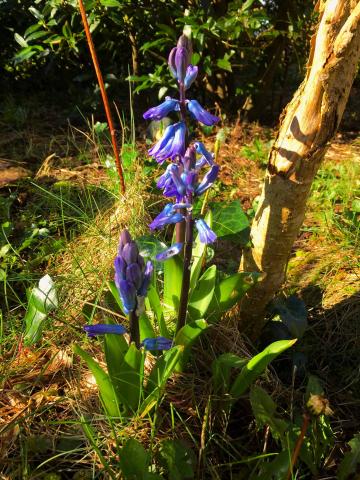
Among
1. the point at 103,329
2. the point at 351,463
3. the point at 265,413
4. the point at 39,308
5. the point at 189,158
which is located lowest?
the point at 351,463

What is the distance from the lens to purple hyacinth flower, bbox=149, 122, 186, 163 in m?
1.34

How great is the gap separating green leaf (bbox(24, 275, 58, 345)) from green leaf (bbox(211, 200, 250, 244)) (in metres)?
0.82

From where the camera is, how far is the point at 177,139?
4.40 ft

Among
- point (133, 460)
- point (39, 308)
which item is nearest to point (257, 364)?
point (133, 460)

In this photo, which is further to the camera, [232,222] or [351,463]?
[232,222]

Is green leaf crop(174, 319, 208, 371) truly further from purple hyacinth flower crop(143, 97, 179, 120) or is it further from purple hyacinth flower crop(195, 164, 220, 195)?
purple hyacinth flower crop(143, 97, 179, 120)

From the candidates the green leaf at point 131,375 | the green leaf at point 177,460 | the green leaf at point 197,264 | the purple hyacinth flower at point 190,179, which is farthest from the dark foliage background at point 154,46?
the green leaf at point 177,460

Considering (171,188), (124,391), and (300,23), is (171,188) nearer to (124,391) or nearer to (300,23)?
(124,391)

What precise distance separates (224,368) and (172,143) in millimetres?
861

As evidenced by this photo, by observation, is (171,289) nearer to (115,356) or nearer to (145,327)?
(145,327)

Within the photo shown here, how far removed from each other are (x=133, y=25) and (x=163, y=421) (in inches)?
128

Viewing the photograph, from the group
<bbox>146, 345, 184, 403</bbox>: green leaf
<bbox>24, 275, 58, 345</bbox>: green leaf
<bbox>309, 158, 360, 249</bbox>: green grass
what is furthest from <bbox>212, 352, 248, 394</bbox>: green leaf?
<bbox>309, 158, 360, 249</bbox>: green grass

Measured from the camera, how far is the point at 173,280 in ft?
5.65

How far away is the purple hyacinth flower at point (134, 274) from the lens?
1.26 meters
